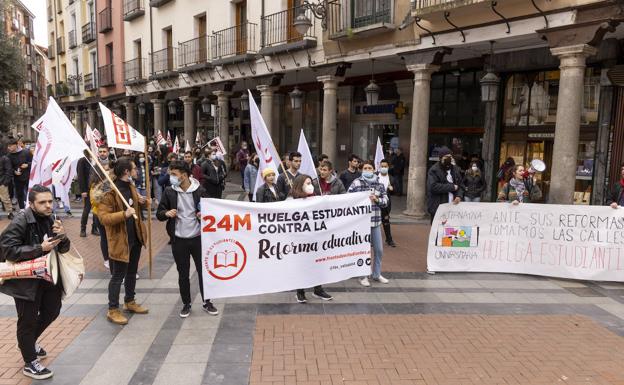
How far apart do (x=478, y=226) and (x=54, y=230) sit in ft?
18.9

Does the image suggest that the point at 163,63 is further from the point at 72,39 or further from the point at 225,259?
the point at 225,259

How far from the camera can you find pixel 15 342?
4.64 m

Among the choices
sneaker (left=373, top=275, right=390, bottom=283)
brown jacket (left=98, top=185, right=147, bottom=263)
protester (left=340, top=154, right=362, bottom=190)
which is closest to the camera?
brown jacket (left=98, top=185, right=147, bottom=263)

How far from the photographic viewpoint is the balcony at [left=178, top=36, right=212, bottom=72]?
64.3 feet

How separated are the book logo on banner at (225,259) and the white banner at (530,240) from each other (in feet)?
10.9

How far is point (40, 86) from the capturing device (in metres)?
65.1

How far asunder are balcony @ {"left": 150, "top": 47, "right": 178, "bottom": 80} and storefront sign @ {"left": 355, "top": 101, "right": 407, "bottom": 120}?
9.44 metres

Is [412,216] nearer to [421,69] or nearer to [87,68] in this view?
[421,69]

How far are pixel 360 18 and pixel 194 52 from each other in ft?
33.5

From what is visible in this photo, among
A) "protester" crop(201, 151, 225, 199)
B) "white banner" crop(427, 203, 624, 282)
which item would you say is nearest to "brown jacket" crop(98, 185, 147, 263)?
"white banner" crop(427, 203, 624, 282)

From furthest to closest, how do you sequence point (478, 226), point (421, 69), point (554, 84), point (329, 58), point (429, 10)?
1. point (329, 58)
2. point (554, 84)
3. point (421, 69)
4. point (429, 10)
5. point (478, 226)

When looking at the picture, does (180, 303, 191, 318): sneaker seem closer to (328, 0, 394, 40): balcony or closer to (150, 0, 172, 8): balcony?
(328, 0, 394, 40): balcony

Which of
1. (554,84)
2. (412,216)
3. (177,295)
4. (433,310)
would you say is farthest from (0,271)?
(554,84)

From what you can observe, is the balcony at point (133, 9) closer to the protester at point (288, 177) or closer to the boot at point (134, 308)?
the protester at point (288, 177)
